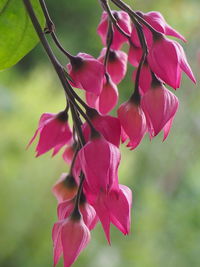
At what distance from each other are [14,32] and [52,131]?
→ 3.9 inches

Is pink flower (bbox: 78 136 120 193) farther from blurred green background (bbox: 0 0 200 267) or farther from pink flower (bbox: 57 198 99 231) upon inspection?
blurred green background (bbox: 0 0 200 267)

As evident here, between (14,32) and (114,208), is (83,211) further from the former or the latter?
(14,32)

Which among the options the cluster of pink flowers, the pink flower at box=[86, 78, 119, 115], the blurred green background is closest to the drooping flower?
the cluster of pink flowers

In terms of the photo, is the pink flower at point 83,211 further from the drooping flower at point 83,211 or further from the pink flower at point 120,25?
the pink flower at point 120,25

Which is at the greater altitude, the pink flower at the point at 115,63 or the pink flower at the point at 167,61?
the pink flower at the point at 167,61

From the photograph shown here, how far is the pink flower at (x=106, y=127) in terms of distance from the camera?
0.47m

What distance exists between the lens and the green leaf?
0.53 metres

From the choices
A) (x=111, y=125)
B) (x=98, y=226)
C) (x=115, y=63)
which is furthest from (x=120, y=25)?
(x=98, y=226)

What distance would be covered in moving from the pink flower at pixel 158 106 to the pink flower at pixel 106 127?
3cm

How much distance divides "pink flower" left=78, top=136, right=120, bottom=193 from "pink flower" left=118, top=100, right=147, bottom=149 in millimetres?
44

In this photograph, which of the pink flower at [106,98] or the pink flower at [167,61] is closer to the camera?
the pink flower at [167,61]

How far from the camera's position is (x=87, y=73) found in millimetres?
488

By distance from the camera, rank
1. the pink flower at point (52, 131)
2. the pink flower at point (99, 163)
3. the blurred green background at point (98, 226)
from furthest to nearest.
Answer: the blurred green background at point (98, 226) → the pink flower at point (52, 131) → the pink flower at point (99, 163)

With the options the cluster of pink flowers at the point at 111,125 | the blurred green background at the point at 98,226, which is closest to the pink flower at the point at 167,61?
the cluster of pink flowers at the point at 111,125
